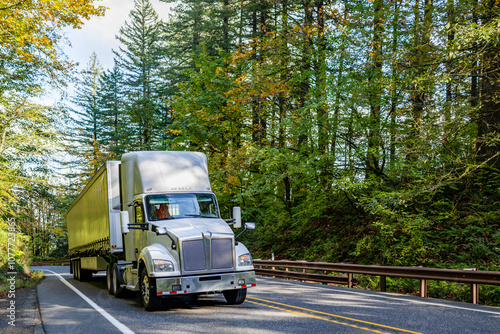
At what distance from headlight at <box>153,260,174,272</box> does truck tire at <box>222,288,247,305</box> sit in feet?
5.08

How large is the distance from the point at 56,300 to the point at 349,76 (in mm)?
13342

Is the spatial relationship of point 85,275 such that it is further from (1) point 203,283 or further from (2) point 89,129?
(2) point 89,129

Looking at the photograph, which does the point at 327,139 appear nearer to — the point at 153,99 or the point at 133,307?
the point at 133,307

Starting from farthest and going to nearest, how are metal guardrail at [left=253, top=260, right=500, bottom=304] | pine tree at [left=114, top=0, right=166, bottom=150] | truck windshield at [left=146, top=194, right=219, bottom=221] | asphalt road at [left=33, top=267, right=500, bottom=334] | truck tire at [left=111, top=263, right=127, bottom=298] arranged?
pine tree at [left=114, top=0, right=166, bottom=150] → truck tire at [left=111, top=263, right=127, bottom=298] → truck windshield at [left=146, top=194, right=219, bottom=221] → metal guardrail at [left=253, top=260, right=500, bottom=304] → asphalt road at [left=33, top=267, right=500, bottom=334]

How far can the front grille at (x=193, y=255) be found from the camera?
365 inches

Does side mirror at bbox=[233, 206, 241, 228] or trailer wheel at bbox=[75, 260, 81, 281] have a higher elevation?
side mirror at bbox=[233, 206, 241, 228]

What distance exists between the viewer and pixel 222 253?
9594 millimetres

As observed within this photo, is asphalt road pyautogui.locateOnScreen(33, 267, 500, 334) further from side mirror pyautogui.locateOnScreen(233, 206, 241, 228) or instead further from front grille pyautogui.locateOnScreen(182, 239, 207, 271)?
side mirror pyautogui.locateOnScreen(233, 206, 241, 228)

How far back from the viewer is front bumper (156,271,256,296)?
29.6ft

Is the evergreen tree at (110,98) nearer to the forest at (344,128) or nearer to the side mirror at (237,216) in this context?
the forest at (344,128)

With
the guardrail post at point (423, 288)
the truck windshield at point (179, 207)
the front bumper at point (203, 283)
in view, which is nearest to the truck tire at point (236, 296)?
the front bumper at point (203, 283)

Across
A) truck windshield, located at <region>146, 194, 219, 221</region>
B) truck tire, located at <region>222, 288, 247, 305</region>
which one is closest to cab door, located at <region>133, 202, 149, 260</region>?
truck windshield, located at <region>146, 194, 219, 221</region>

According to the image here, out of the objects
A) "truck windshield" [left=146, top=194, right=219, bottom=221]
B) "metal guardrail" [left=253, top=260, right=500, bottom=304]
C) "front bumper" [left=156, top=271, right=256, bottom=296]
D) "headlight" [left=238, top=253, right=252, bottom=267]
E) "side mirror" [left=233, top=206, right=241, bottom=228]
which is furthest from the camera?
"side mirror" [left=233, top=206, right=241, bottom=228]

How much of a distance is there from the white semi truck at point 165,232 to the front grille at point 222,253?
0.02m
